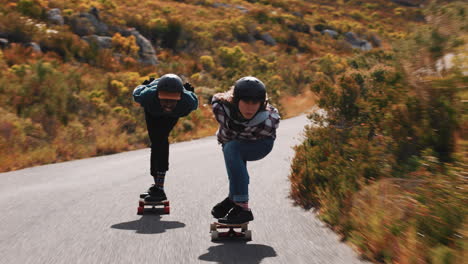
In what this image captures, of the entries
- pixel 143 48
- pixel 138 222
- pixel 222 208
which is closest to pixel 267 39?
pixel 143 48

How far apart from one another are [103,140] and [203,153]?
2.81m

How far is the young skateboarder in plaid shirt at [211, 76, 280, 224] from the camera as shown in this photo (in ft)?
15.3

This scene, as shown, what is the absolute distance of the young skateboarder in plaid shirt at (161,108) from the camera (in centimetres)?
595

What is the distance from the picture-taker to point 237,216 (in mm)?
4758

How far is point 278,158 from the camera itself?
1065 centimetres

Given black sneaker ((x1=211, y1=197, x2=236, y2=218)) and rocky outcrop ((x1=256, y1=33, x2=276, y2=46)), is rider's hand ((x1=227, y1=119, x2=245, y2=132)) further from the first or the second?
rocky outcrop ((x1=256, y1=33, x2=276, y2=46))

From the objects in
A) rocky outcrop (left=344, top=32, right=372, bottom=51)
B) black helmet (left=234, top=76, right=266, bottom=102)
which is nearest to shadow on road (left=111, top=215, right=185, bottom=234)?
black helmet (left=234, top=76, right=266, bottom=102)

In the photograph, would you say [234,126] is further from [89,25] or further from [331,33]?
[331,33]

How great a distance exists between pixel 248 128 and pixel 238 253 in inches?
43.9

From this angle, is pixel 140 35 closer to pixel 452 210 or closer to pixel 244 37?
pixel 244 37

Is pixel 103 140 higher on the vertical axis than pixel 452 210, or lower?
lower

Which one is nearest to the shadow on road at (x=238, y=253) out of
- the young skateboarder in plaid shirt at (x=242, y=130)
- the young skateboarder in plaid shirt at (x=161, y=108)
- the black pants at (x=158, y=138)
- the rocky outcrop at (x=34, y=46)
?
the young skateboarder in plaid shirt at (x=242, y=130)

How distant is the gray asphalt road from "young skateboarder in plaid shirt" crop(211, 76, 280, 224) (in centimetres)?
37

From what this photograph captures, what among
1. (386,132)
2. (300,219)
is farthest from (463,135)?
(300,219)
